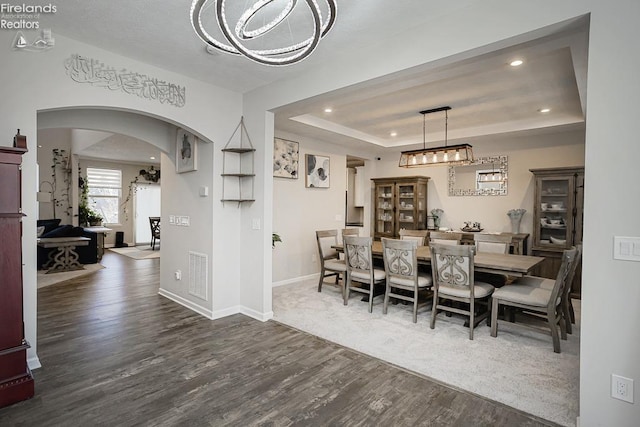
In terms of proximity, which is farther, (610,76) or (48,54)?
(48,54)

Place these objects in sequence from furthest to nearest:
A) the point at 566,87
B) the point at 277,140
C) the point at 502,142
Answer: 1. the point at 502,142
2. the point at 277,140
3. the point at 566,87

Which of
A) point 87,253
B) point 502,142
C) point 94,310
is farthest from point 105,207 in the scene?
point 502,142

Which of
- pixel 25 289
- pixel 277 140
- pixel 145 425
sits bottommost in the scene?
pixel 145 425

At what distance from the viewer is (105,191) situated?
33.7 ft

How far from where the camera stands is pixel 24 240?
2.59m

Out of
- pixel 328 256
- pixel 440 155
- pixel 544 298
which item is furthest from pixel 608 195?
pixel 328 256

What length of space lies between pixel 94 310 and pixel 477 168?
640 cm

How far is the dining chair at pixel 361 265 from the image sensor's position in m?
4.14

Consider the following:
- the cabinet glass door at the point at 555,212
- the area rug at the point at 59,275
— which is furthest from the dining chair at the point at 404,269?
the area rug at the point at 59,275

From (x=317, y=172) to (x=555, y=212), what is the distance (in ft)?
12.8

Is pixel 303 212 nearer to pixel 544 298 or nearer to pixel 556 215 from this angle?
pixel 544 298

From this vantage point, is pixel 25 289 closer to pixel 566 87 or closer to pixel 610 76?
pixel 610 76

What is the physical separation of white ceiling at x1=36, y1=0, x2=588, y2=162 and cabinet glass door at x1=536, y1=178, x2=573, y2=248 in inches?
35.6

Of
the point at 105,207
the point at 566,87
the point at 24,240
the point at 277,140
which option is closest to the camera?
the point at 24,240
